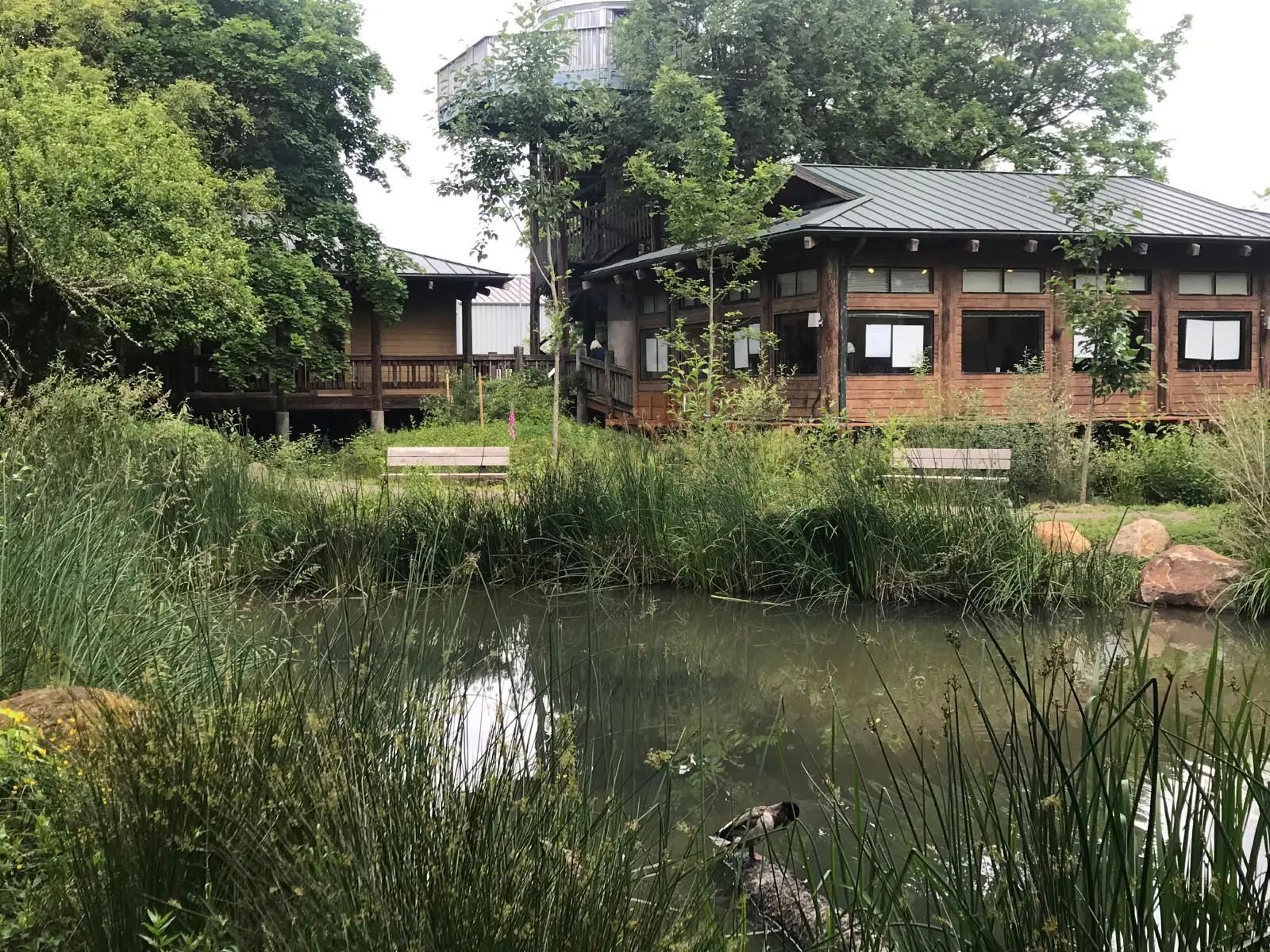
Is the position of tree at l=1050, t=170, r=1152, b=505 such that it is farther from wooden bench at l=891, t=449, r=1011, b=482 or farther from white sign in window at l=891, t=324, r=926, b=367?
white sign in window at l=891, t=324, r=926, b=367

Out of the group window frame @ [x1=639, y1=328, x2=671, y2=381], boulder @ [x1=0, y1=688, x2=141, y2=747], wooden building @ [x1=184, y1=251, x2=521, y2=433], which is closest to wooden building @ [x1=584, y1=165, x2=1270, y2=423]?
window frame @ [x1=639, y1=328, x2=671, y2=381]

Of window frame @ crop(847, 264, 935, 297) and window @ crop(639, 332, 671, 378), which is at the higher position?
window frame @ crop(847, 264, 935, 297)

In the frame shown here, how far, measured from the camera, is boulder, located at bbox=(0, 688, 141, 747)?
257 cm

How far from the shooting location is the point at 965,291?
56.3 ft

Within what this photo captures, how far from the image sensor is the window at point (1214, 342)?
58.7 feet

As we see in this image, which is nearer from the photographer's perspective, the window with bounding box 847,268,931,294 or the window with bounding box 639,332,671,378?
the window with bounding box 847,268,931,294

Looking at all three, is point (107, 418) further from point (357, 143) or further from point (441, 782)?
point (357, 143)

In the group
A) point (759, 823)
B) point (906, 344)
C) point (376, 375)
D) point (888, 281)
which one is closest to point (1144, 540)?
point (759, 823)

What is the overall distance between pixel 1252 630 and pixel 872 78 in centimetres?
1933

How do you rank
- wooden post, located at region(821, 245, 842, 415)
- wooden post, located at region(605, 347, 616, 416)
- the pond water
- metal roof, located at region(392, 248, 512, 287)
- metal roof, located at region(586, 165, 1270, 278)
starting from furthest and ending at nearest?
1. metal roof, located at region(392, 248, 512, 287)
2. wooden post, located at region(605, 347, 616, 416)
3. wooden post, located at region(821, 245, 842, 415)
4. metal roof, located at region(586, 165, 1270, 278)
5. the pond water

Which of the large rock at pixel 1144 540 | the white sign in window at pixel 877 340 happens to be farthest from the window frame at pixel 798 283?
the large rock at pixel 1144 540

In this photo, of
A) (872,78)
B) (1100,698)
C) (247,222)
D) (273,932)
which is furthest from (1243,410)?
(872,78)

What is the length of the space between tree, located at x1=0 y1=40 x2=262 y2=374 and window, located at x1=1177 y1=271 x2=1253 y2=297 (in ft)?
48.0

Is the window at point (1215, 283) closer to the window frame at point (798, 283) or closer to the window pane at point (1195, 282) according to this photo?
the window pane at point (1195, 282)
